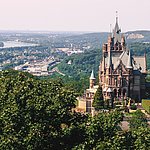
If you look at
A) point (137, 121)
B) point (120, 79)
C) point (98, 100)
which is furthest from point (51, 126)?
point (120, 79)

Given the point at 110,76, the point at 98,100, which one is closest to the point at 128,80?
the point at 110,76

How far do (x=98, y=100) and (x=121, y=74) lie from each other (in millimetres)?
5885

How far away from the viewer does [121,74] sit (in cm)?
6334

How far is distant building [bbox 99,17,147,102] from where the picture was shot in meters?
63.4

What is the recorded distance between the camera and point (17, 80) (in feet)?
94.4

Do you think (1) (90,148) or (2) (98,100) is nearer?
(1) (90,148)

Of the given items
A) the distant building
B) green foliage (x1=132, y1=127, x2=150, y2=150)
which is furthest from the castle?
green foliage (x1=132, y1=127, x2=150, y2=150)

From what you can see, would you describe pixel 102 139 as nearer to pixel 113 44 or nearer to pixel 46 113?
pixel 46 113

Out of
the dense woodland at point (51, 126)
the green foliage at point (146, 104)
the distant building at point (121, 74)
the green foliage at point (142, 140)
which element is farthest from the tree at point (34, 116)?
the distant building at point (121, 74)

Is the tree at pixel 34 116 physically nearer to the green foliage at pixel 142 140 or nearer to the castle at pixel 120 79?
the green foliage at pixel 142 140

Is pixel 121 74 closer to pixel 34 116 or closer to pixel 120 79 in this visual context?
pixel 120 79

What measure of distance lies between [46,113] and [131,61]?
40.0 metres

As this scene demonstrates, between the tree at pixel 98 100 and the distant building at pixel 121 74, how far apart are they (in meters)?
2.32

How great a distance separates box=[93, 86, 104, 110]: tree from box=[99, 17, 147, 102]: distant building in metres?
2.32
